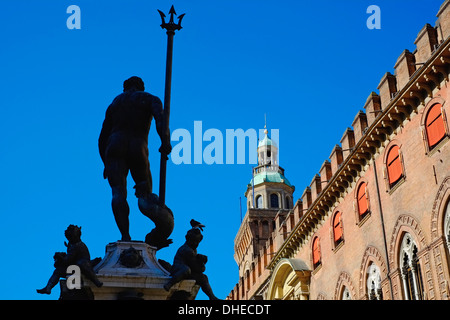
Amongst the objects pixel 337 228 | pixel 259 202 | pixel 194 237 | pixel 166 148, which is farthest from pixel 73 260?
pixel 259 202

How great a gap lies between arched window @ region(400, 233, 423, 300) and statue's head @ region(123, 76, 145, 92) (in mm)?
18497

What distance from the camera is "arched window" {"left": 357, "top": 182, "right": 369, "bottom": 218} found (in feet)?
98.0

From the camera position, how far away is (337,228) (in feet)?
110

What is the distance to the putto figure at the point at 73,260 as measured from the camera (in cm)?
722

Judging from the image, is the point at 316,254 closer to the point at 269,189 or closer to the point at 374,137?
the point at 374,137

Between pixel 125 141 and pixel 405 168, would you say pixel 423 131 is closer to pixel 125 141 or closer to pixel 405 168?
pixel 405 168

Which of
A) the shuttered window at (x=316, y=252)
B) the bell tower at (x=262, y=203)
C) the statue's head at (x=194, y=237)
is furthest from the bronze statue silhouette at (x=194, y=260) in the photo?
the bell tower at (x=262, y=203)

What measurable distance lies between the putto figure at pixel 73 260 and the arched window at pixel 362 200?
2366cm

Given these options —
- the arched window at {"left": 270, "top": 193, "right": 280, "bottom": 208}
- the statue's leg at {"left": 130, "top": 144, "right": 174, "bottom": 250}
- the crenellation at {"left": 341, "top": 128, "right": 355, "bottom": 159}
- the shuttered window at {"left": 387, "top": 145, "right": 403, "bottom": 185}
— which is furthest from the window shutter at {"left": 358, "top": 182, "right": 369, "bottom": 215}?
the arched window at {"left": 270, "top": 193, "right": 280, "bottom": 208}

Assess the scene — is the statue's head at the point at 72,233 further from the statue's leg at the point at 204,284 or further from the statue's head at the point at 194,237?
the statue's leg at the point at 204,284

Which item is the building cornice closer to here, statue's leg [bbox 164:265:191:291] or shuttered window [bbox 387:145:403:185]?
shuttered window [bbox 387:145:403:185]

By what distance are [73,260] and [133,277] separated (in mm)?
725
